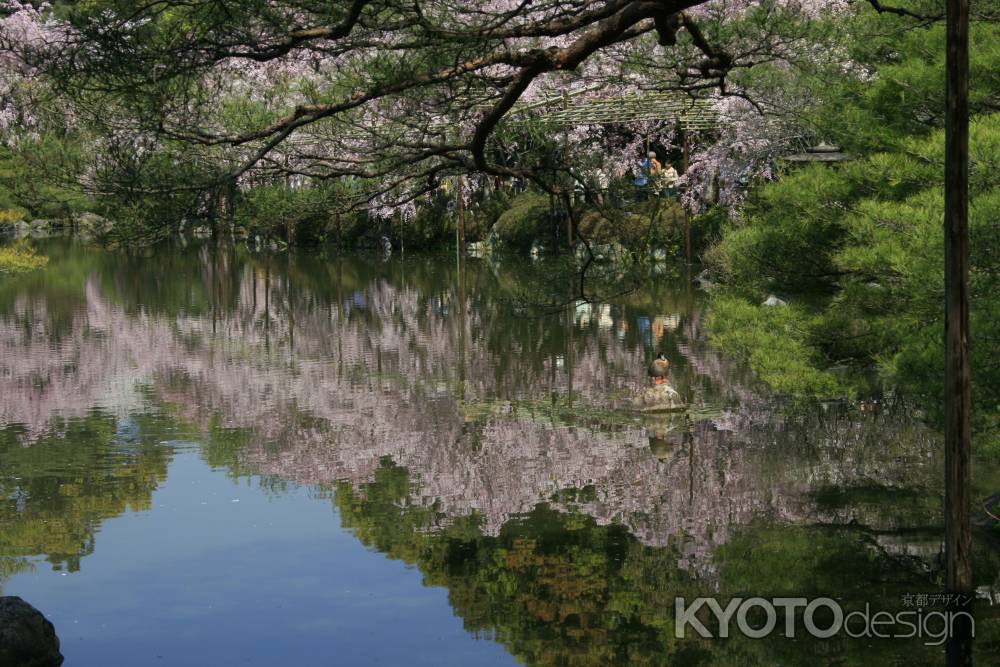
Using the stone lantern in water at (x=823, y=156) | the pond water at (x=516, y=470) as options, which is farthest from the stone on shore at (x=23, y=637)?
the stone lantern in water at (x=823, y=156)

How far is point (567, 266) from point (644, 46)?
6.61 feet

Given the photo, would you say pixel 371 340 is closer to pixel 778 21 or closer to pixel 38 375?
pixel 38 375

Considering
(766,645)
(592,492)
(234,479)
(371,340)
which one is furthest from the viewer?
(371,340)

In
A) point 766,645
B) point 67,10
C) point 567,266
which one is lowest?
point 766,645

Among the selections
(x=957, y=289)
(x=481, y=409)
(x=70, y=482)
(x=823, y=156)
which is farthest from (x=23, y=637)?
(x=823, y=156)

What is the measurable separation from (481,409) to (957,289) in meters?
9.01

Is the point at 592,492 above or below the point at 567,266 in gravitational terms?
below

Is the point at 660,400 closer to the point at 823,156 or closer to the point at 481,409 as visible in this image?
the point at 481,409

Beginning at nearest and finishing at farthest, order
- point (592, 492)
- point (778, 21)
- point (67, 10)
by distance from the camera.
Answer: point (67, 10) → point (778, 21) → point (592, 492)

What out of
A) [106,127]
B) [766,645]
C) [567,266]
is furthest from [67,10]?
[766,645]

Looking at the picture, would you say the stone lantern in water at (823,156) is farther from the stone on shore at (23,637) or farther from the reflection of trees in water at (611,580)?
the stone on shore at (23,637)

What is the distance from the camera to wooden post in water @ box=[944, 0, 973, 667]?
599cm

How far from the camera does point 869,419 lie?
13398 mm

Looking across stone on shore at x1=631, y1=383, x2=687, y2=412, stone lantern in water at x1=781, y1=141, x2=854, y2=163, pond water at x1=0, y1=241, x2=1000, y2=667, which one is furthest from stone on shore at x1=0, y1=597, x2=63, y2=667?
stone lantern in water at x1=781, y1=141, x2=854, y2=163
